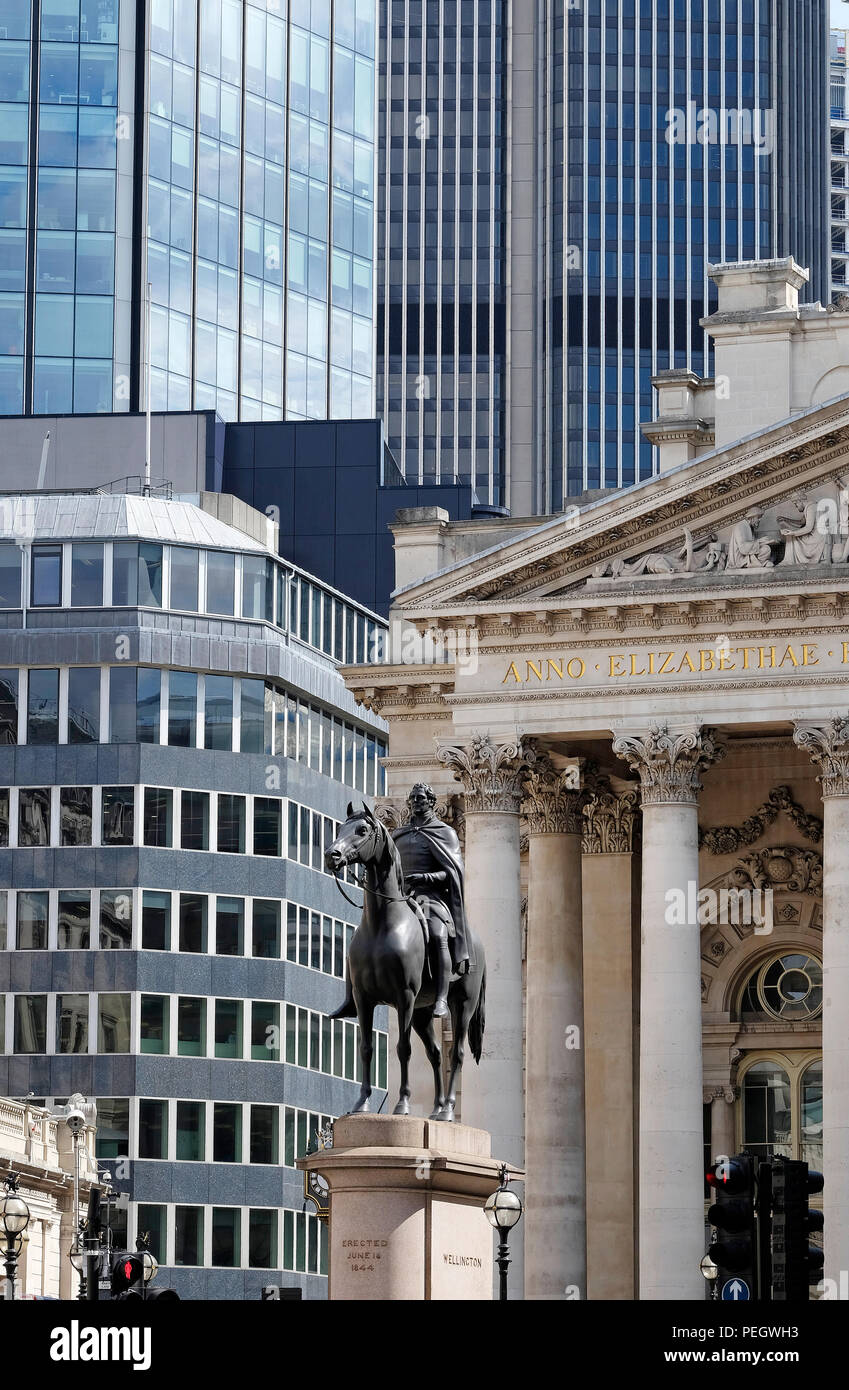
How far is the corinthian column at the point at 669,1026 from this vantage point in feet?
197

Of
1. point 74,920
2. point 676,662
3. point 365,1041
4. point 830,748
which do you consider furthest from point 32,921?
point 365,1041

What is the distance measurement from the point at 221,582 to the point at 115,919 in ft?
40.7

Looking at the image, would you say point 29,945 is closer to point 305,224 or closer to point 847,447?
point 847,447

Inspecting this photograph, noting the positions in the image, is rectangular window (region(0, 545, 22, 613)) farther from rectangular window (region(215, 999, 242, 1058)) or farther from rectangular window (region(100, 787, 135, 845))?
rectangular window (region(215, 999, 242, 1058))

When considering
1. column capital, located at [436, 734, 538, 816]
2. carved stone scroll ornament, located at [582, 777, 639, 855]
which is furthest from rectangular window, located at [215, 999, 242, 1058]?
column capital, located at [436, 734, 538, 816]

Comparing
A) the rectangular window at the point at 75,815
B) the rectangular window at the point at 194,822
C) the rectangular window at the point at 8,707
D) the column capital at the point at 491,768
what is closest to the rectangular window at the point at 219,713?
the rectangular window at the point at 194,822

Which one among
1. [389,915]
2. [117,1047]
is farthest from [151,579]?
[389,915]

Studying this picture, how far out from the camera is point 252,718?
95.2 meters

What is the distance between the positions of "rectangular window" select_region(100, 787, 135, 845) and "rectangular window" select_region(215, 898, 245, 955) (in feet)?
11.8

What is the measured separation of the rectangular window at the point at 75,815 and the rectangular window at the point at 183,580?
702 cm

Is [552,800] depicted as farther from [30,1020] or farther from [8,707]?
[8,707]

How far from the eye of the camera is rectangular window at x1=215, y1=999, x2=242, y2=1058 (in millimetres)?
91688

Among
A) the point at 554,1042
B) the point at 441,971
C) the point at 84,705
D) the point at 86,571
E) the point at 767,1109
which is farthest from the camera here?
the point at 86,571
